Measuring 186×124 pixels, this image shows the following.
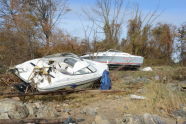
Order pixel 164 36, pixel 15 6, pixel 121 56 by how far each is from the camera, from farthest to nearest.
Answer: pixel 164 36, pixel 15 6, pixel 121 56

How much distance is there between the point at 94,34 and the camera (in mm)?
20594

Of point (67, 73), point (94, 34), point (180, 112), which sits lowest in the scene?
point (180, 112)

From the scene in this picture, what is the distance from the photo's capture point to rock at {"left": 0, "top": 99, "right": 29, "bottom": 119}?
650 cm

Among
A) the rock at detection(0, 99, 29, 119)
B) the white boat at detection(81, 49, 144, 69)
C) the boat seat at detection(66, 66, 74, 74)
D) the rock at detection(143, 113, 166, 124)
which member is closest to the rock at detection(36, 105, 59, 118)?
the rock at detection(0, 99, 29, 119)

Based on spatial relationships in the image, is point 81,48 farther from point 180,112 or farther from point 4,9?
point 180,112

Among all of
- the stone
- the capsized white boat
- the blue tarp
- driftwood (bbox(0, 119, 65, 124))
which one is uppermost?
the capsized white boat

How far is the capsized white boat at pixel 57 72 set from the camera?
30.7 feet

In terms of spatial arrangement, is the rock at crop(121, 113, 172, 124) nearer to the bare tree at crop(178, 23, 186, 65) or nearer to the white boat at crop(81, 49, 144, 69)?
the white boat at crop(81, 49, 144, 69)

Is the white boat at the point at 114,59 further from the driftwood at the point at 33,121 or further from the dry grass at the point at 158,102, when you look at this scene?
the driftwood at the point at 33,121

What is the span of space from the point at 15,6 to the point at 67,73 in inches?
601

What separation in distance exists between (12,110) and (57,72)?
→ 328 cm

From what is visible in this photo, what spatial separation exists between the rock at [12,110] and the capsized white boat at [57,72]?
2.28m

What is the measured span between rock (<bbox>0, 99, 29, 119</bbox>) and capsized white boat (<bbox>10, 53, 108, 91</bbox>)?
228cm

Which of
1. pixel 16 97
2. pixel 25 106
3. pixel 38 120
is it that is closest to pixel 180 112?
pixel 38 120
